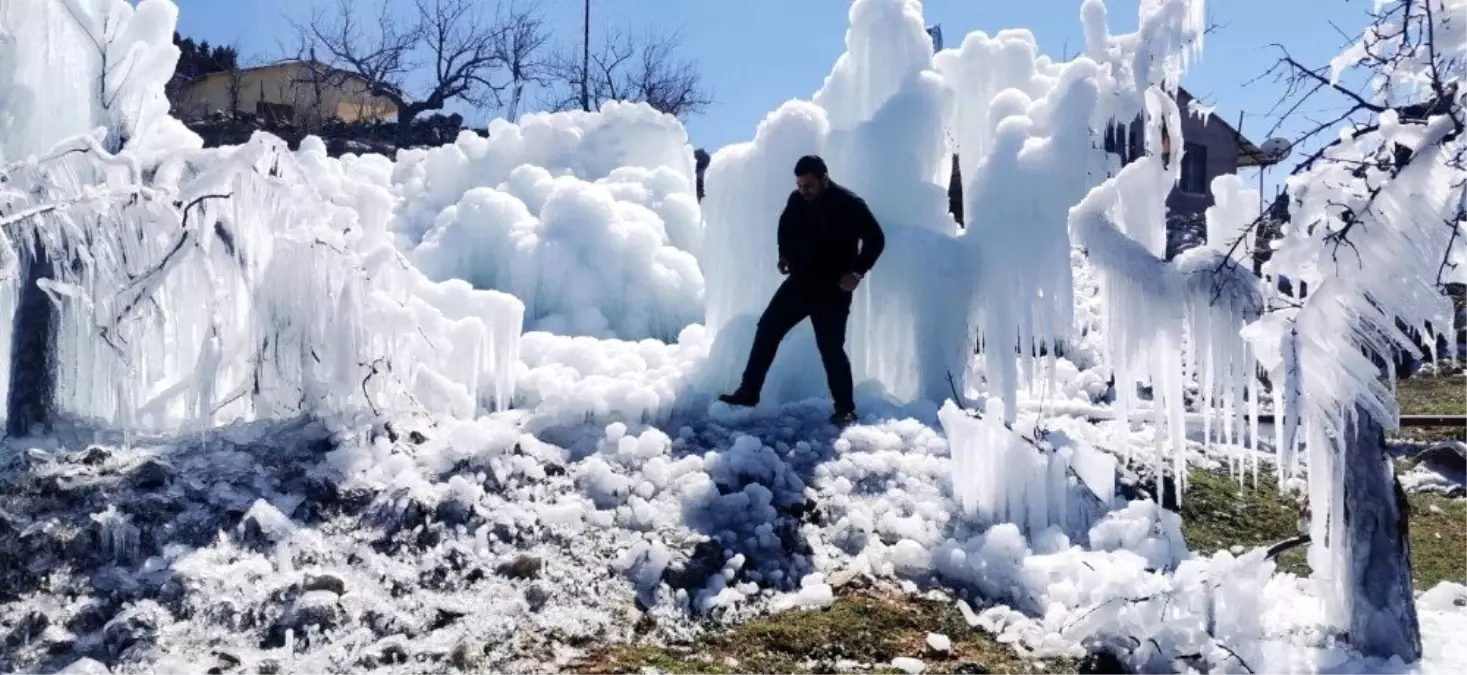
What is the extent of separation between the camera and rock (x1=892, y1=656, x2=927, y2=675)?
4.06 metres

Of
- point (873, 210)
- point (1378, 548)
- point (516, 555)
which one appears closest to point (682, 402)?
point (873, 210)

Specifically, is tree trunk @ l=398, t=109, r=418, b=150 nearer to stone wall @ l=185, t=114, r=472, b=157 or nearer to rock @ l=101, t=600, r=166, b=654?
stone wall @ l=185, t=114, r=472, b=157

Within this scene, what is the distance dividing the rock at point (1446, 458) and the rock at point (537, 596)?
6.56 metres

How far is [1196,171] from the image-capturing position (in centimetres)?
2883

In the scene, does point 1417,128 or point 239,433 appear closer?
point 1417,128

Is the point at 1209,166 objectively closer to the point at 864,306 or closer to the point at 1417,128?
the point at 864,306

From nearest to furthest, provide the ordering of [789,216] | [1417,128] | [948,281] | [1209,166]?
1. [1417,128]
2. [789,216]
3. [948,281]
4. [1209,166]

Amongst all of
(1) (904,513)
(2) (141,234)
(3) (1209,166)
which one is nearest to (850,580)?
(1) (904,513)

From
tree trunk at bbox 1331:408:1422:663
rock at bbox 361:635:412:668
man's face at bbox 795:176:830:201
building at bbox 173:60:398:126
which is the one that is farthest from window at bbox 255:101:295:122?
tree trunk at bbox 1331:408:1422:663

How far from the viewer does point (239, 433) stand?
561 centimetres

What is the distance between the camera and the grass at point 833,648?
4035 mm

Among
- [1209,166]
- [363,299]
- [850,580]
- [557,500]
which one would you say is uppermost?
[1209,166]

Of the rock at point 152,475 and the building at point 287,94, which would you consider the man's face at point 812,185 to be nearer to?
the rock at point 152,475

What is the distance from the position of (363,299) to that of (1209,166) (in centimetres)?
2766
